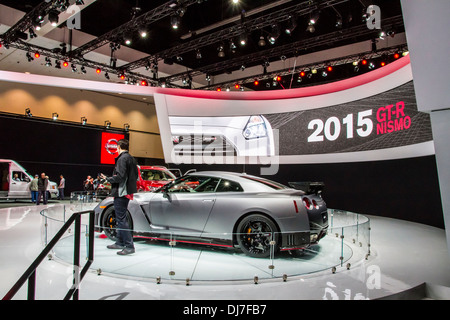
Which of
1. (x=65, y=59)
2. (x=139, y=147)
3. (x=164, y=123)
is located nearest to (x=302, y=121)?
(x=164, y=123)

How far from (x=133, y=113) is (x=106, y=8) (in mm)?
10354

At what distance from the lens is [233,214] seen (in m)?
4.73

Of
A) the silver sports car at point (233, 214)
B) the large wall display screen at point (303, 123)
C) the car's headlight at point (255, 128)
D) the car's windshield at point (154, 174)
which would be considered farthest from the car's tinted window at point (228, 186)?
the car's headlight at point (255, 128)

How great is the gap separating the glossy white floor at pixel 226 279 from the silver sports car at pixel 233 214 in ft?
1.00

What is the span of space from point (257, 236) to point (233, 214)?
535mm

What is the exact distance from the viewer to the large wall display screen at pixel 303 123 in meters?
8.82

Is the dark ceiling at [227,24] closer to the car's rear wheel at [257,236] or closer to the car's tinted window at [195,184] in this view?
the car's tinted window at [195,184]

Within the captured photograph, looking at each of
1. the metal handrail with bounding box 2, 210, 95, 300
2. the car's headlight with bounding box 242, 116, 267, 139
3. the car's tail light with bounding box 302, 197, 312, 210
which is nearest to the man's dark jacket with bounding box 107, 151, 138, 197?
the metal handrail with bounding box 2, 210, 95, 300

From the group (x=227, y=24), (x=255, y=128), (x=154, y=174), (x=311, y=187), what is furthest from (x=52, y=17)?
(x=311, y=187)

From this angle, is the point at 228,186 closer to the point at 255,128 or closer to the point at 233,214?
the point at 233,214

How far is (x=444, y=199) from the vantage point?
351 centimetres

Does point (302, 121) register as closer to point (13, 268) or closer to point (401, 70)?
point (401, 70)

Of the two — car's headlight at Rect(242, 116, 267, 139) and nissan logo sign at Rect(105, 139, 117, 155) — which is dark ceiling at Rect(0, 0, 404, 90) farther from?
Result: nissan logo sign at Rect(105, 139, 117, 155)
